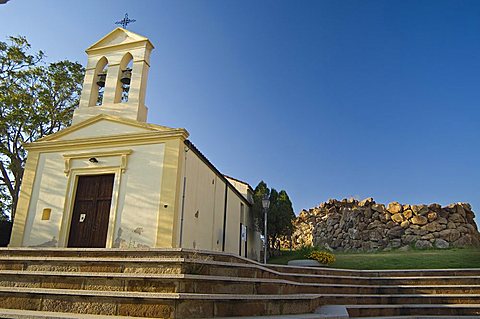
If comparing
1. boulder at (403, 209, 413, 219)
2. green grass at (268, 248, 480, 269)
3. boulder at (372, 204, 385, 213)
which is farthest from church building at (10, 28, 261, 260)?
boulder at (403, 209, 413, 219)

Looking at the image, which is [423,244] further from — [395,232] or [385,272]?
[385,272]

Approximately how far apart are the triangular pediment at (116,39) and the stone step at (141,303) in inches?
370

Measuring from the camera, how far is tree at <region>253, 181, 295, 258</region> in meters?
18.4

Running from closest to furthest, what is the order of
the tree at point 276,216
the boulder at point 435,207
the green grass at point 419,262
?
the green grass at point 419,262
the boulder at point 435,207
the tree at point 276,216

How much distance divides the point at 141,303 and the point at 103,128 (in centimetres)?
836

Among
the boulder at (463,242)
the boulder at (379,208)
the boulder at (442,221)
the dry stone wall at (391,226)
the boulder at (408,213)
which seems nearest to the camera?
the boulder at (463,242)

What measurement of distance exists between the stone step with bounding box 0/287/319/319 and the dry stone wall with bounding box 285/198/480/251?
12987 mm

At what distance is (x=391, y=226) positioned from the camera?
17.3 m

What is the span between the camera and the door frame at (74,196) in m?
10.6

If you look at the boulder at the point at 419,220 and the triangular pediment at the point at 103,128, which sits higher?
the triangular pediment at the point at 103,128

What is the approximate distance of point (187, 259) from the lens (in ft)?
17.6

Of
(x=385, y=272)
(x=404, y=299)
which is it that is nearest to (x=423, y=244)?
(x=385, y=272)

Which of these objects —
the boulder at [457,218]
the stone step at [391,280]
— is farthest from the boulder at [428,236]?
the stone step at [391,280]

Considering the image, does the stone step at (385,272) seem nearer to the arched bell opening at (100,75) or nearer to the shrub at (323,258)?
the shrub at (323,258)
